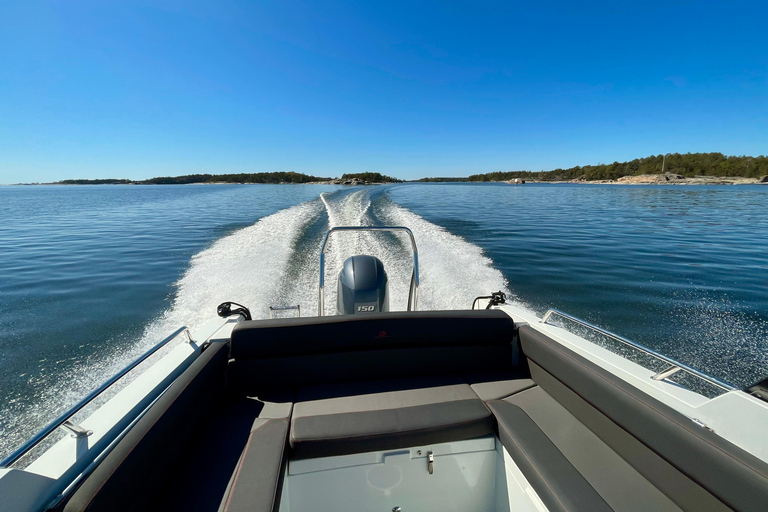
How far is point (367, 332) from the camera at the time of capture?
1883 mm

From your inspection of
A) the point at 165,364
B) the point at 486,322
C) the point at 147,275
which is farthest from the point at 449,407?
the point at 147,275

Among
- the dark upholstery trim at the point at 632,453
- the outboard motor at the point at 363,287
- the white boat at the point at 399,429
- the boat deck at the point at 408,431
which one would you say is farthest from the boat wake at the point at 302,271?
the dark upholstery trim at the point at 632,453

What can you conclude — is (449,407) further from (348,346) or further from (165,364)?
(165,364)

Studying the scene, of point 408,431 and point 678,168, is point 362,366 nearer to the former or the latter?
point 408,431

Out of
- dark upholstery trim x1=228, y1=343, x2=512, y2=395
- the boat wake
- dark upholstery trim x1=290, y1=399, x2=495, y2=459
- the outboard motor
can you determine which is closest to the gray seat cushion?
dark upholstery trim x1=290, y1=399, x2=495, y2=459

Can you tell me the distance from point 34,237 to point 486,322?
11.4 meters

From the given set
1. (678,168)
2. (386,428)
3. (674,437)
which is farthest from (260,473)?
(678,168)

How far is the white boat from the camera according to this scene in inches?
40.3

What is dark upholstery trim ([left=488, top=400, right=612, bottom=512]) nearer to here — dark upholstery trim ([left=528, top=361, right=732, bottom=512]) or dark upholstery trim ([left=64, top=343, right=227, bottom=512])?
dark upholstery trim ([left=528, top=361, right=732, bottom=512])

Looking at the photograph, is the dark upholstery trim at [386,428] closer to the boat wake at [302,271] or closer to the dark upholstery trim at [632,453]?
the dark upholstery trim at [632,453]

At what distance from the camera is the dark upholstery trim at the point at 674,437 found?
0.92 metres

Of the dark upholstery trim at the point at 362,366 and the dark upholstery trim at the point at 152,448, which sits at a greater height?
the dark upholstery trim at the point at 152,448

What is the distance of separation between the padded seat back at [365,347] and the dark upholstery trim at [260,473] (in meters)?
0.37

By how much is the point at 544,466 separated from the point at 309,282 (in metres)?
3.86
